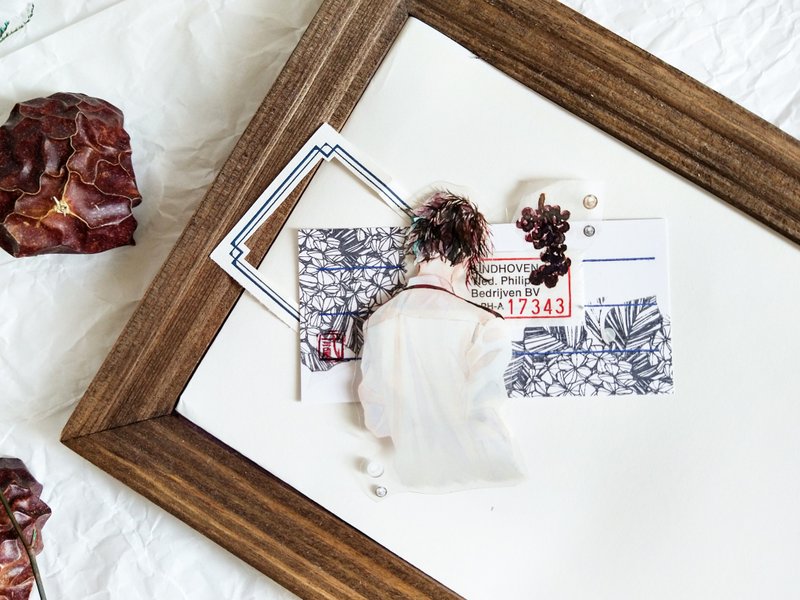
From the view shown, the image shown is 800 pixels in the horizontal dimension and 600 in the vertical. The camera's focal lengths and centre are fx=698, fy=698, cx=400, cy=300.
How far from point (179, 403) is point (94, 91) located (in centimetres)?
30

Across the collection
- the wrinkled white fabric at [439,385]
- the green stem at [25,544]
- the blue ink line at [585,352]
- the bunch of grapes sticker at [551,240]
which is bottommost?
the green stem at [25,544]

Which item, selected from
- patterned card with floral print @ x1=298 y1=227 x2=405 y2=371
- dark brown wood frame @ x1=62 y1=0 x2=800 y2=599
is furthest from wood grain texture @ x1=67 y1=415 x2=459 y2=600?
patterned card with floral print @ x1=298 y1=227 x2=405 y2=371

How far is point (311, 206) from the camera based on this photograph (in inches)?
22.3

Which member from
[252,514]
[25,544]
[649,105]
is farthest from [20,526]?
[649,105]

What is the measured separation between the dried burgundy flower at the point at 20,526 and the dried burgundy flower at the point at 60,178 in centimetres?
20

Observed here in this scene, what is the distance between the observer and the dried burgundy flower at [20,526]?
59 cm

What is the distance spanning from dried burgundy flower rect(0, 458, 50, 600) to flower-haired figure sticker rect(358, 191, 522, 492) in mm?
313

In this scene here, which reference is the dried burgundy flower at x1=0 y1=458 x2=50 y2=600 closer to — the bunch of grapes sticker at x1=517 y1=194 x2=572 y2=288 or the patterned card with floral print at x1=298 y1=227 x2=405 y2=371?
the patterned card with floral print at x1=298 y1=227 x2=405 y2=371

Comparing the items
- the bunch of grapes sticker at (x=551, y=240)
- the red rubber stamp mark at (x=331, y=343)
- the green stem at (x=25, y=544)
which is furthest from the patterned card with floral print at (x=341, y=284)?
the green stem at (x=25, y=544)

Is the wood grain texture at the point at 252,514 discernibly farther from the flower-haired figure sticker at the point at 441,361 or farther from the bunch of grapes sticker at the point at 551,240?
the bunch of grapes sticker at the point at 551,240

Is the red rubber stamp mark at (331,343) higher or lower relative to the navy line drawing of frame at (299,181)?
lower

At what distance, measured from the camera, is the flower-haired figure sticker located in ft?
1.78

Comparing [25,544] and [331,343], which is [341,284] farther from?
[25,544]

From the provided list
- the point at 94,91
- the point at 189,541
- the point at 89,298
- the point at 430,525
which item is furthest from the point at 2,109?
the point at 430,525
